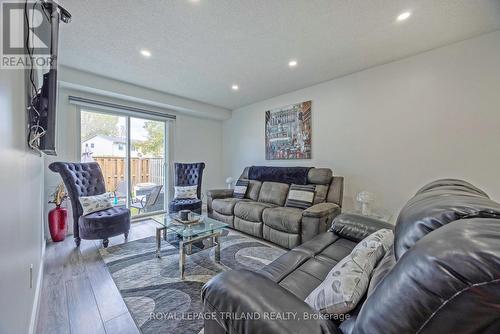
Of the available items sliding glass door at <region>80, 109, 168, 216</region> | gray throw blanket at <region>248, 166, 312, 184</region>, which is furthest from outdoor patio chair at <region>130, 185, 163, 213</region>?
gray throw blanket at <region>248, 166, 312, 184</region>

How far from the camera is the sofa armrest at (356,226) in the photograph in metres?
1.78

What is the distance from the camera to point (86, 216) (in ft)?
8.78

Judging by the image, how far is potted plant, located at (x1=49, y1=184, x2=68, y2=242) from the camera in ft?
9.50

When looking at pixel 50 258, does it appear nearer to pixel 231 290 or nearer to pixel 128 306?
pixel 128 306

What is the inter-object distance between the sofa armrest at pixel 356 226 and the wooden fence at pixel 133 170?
3.85 metres

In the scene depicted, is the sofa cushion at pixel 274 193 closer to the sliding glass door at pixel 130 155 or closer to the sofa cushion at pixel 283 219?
the sofa cushion at pixel 283 219

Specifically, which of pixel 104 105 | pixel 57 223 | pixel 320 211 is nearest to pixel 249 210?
pixel 320 211

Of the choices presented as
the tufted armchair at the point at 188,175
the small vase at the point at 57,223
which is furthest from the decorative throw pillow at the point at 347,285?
the small vase at the point at 57,223

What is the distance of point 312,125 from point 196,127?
2867 mm

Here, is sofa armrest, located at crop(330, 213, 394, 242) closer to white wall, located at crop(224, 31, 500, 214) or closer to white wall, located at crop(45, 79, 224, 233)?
white wall, located at crop(224, 31, 500, 214)

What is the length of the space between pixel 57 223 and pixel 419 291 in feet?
13.4

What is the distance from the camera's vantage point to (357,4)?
179 cm

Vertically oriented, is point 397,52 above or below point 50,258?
above

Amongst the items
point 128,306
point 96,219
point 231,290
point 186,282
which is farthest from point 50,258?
point 231,290
